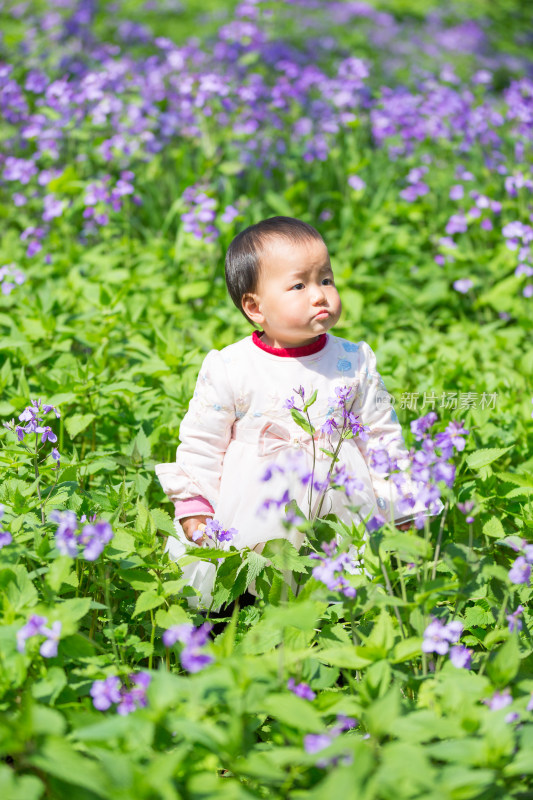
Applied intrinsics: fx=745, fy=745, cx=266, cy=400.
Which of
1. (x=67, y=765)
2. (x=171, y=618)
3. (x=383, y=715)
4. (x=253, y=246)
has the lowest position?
(x=171, y=618)

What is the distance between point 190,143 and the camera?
5238mm

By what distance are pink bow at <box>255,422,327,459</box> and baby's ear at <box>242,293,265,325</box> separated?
0.34 meters

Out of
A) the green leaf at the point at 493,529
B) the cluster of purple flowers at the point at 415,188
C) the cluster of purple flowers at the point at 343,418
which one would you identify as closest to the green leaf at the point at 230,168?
the cluster of purple flowers at the point at 415,188

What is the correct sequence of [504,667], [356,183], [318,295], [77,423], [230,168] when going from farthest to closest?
1. [356,183]
2. [230,168]
3. [77,423]
4. [318,295]
5. [504,667]

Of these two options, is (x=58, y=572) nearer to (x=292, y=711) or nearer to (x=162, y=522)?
(x=162, y=522)

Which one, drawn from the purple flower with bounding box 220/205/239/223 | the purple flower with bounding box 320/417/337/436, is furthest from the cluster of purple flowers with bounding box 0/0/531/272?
the purple flower with bounding box 320/417/337/436

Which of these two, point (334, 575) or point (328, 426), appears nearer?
point (334, 575)

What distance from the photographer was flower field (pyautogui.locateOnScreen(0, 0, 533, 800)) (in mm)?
1332

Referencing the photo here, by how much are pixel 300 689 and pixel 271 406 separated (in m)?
1.00

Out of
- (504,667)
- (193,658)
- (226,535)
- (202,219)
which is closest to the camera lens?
(193,658)

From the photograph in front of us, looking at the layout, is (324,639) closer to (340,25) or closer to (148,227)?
(148,227)

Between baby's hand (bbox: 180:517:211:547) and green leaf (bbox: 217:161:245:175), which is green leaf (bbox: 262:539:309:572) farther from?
green leaf (bbox: 217:161:245:175)

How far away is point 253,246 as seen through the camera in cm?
229

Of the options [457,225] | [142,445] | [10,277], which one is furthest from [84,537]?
[457,225]
